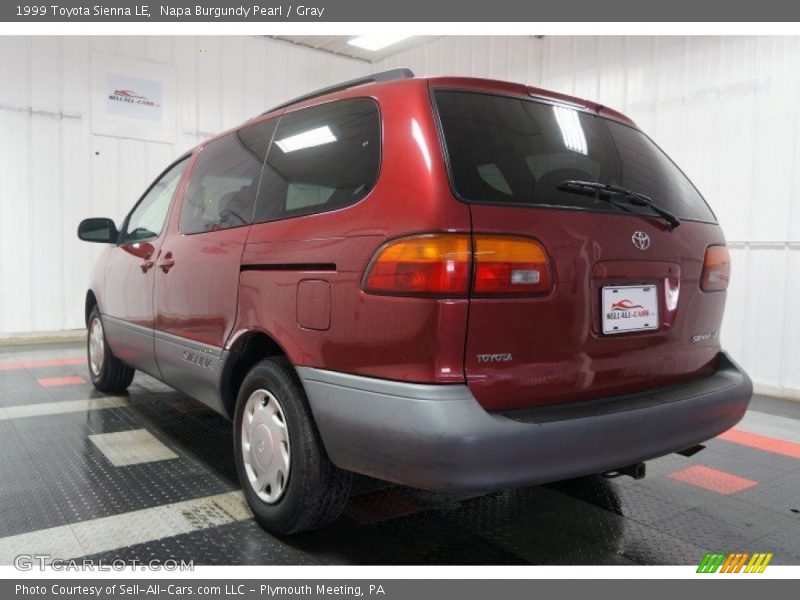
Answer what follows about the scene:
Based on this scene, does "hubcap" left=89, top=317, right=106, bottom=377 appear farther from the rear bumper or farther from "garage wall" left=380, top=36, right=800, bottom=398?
"garage wall" left=380, top=36, right=800, bottom=398

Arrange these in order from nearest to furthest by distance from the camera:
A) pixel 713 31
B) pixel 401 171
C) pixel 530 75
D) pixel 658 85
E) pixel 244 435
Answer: pixel 401 171 → pixel 244 435 → pixel 713 31 → pixel 658 85 → pixel 530 75

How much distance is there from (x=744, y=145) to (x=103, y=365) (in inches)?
210

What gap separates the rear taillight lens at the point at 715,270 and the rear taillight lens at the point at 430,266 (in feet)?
3.44

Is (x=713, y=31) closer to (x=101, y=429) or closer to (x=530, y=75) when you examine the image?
(x=530, y=75)

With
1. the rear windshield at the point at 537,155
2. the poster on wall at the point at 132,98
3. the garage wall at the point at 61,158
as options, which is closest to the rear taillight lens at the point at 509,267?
the rear windshield at the point at 537,155

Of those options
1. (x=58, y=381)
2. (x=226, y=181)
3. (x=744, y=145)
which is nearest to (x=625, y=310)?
(x=226, y=181)

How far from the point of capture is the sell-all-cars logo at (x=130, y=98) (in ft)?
24.2

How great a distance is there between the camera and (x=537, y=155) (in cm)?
183

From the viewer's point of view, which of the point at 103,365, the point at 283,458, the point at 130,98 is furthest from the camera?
the point at 130,98

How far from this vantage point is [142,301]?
3264 millimetres

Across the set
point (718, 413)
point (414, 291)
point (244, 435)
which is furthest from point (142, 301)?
point (718, 413)

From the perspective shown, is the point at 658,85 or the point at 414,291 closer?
the point at 414,291

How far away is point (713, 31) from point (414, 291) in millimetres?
4921

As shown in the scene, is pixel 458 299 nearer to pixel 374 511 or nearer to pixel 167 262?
pixel 374 511
